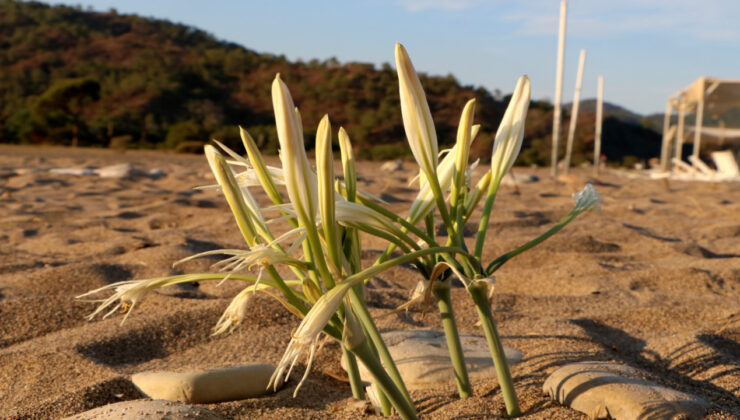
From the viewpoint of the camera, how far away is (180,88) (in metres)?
27.0

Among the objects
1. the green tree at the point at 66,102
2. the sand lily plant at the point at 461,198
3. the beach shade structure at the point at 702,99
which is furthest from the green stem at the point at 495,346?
the green tree at the point at 66,102

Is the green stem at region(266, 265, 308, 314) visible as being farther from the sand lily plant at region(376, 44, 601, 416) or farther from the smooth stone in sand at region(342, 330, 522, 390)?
the smooth stone in sand at region(342, 330, 522, 390)

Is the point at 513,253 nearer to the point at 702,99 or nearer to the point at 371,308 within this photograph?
the point at 371,308

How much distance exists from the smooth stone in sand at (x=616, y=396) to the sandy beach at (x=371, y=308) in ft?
0.11

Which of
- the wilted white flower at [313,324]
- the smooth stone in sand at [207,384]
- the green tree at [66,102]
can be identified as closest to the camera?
the wilted white flower at [313,324]

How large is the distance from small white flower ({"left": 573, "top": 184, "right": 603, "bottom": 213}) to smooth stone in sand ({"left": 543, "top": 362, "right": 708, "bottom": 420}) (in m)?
0.33

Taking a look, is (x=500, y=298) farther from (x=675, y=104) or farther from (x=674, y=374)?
(x=675, y=104)

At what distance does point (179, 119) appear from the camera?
2477 centimetres

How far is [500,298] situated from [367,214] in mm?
1631

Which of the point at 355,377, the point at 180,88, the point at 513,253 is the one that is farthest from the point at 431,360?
the point at 180,88

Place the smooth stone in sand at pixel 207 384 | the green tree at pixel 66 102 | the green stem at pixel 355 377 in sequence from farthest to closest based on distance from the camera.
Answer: the green tree at pixel 66 102 → the smooth stone in sand at pixel 207 384 → the green stem at pixel 355 377

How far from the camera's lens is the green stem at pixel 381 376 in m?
0.78

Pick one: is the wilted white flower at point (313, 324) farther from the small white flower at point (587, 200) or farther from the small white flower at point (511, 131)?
the small white flower at point (587, 200)

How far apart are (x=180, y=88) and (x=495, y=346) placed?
91.0ft
